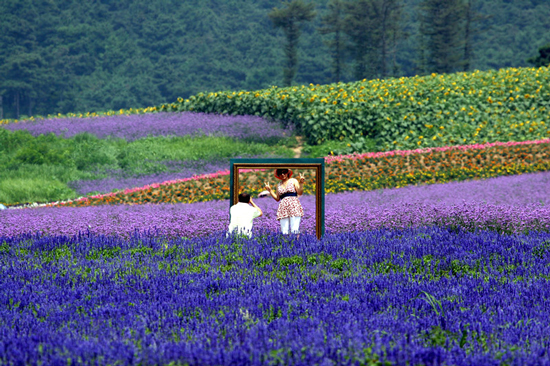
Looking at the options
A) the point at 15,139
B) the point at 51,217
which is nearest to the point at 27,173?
the point at 15,139

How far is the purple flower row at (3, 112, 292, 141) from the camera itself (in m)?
19.7

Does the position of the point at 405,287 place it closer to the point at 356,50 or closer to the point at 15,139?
the point at 15,139

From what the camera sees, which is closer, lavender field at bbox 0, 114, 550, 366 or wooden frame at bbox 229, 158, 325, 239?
lavender field at bbox 0, 114, 550, 366

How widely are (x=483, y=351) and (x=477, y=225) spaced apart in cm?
438

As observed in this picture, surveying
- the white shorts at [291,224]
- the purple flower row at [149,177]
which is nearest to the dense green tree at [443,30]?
the purple flower row at [149,177]

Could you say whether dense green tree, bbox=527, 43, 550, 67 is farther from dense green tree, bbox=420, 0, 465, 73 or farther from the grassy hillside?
dense green tree, bbox=420, 0, 465, 73

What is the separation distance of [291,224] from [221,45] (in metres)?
48.0

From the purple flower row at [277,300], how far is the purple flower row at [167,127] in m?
13.2

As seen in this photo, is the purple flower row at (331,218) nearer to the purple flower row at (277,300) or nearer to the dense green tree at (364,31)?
the purple flower row at (277,300)

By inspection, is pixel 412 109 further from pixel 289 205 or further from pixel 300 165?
pixel 300 165

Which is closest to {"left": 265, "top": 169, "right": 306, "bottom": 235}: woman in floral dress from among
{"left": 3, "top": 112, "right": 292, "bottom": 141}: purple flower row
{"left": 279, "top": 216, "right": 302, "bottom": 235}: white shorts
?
{"left": 279, "top": 216, "right": 302, "bottom": 235}: white shorts

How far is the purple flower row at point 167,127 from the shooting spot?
19.7m

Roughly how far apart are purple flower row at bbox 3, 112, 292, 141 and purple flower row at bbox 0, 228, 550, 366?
43.2 ft

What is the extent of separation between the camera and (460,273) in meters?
5.19
